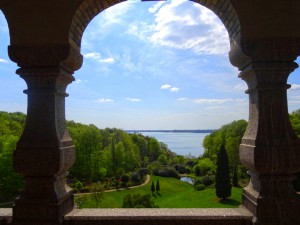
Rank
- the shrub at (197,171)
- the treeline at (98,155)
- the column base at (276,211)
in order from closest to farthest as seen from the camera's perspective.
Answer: the column base at (276,211), the treeline at (98,155), the shrub at (197,171)

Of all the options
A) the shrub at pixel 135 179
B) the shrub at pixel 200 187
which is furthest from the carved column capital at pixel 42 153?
the shrub at pixel 135 179

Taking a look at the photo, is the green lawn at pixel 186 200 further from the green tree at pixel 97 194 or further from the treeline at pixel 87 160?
the treeline at pixel 87 160

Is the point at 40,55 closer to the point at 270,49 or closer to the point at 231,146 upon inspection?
the point at 270,49

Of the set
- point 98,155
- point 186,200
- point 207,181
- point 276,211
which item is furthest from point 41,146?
point 207,181

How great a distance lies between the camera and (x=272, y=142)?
3775 millimetres

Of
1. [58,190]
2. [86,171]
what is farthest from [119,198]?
[58,190]

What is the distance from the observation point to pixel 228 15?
423cm

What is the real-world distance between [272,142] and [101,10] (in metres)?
3.07

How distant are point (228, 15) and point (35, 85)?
111 inches

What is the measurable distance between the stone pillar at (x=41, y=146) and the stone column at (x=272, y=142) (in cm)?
249

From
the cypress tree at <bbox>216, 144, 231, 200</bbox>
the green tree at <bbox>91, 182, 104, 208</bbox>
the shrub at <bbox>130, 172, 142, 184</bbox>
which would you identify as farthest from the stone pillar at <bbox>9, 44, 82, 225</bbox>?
the shrub at <bbox>130, 172, 142, 184</bbox>

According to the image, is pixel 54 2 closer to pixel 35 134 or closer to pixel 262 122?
pixel 35 134

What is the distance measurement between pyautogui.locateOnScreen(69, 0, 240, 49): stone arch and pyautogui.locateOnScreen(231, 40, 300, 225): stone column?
518mm

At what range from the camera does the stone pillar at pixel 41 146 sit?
378 cm
